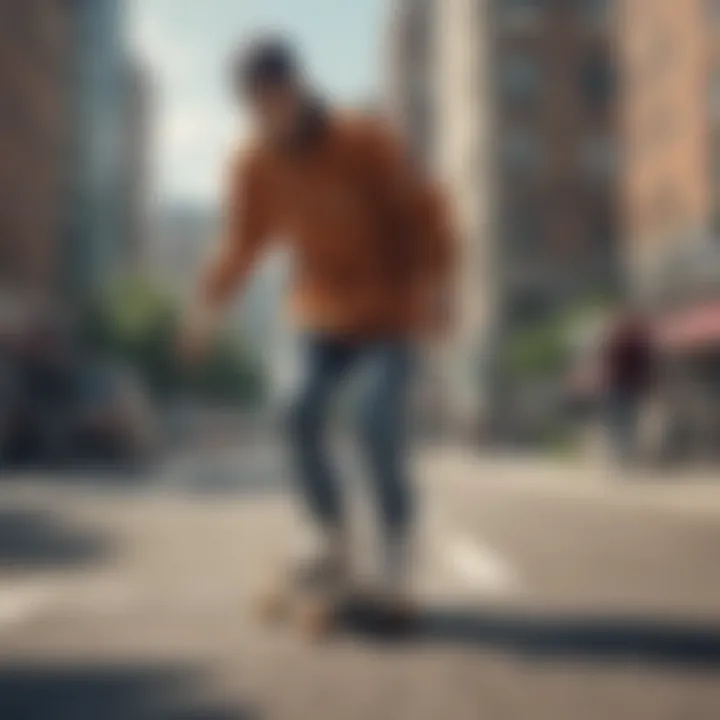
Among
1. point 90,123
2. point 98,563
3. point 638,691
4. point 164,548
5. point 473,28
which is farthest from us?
point 473,28

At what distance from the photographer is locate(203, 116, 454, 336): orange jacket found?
1.37 meters

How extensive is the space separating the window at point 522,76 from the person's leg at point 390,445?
3.45 ft

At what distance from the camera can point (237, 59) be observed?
126cm

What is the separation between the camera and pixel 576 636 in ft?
4.31

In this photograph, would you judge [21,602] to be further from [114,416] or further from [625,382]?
[625,382]

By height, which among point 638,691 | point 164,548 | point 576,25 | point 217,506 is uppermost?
point 576,25

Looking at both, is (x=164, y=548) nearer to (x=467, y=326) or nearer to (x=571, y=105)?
(x=467, y=326)

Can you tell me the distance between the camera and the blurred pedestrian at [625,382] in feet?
5.15

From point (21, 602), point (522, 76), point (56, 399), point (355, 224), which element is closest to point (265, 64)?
point (355, 224)

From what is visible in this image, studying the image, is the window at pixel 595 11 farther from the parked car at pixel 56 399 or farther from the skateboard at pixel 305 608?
the skateboard at pixel 305 608

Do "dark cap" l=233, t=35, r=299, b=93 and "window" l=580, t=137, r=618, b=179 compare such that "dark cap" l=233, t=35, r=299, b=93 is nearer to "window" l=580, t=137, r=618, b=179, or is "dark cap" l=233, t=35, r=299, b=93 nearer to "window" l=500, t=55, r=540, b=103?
"window" l=580, t=137, r=618, b=179

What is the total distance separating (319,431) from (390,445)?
0.35 ft

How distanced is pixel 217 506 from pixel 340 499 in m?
1.61

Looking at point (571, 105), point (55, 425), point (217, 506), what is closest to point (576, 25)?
point (571, 105)
